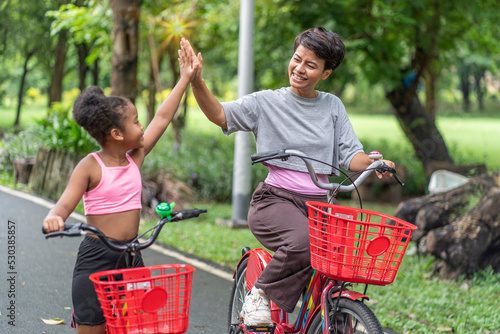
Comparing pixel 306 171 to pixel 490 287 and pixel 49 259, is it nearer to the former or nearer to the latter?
pixel 490 287

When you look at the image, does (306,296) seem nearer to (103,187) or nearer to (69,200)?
(103,187)

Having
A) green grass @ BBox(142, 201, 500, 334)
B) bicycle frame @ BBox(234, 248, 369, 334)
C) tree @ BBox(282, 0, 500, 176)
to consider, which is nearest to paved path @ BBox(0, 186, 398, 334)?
green grass @ BBox(142, 201, 500, 334)

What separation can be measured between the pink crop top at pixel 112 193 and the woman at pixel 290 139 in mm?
650

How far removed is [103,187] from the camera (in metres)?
2.76

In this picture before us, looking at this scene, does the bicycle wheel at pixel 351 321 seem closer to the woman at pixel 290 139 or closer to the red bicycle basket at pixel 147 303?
the woman at pixel 290 139

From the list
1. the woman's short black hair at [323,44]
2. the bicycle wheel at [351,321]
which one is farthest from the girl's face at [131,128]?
the bicycle wheel at [351,321]

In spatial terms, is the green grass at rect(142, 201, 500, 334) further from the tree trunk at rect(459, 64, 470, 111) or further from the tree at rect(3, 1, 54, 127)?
the tree trunk at rect(459, 64, 470, 111)

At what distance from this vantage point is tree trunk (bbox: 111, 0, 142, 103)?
Result: 9.23 m

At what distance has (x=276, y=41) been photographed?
41.0 ft

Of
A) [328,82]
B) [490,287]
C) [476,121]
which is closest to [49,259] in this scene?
[490,287]

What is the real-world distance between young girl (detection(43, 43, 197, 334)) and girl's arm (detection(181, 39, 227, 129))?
487mm

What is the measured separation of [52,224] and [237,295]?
5.79 ft

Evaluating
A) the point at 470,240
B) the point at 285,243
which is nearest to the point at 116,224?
the point at 285,243

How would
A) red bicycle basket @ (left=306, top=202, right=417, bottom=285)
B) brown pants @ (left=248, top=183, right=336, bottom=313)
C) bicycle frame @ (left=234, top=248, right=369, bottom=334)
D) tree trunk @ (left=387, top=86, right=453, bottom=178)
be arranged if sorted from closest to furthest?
1. red bicycle basket @ (left=306, top=202, right=417, bottom=285)
2. bicycle frame @ (left=234, top=248, right=369, bottom=334)
3. brown pants @ (left=248, top=183, right=336, bottom=313)
4. tree trunk @ (left=387, top=86, right=453, bottom=178)
